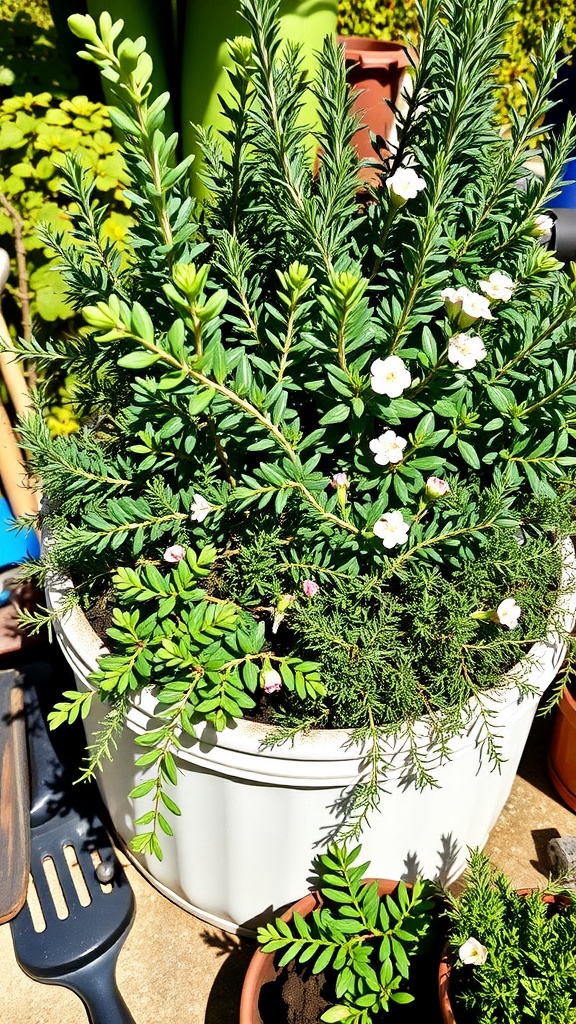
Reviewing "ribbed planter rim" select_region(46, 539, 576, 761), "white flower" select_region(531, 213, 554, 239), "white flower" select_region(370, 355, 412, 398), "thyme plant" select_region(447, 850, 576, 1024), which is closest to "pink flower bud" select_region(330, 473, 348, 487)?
"white flower" select_region(370, 355, 412, 398)

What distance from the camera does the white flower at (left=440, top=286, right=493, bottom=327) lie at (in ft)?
3.15

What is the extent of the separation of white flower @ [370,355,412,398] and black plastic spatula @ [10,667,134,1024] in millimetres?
1298

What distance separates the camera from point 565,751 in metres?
1.83

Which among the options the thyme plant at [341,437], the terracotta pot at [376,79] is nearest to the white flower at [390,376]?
the thyme plant at [341,437]

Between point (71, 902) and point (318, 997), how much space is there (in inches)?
25.6

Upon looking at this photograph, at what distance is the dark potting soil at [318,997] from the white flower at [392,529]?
0.77m

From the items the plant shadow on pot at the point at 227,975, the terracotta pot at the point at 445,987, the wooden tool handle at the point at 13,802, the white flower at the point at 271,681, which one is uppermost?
the white flower at the point at 271,681

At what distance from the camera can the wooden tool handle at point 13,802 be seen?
1.57 meters

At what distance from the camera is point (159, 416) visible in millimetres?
1148

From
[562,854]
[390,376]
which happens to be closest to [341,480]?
[390,376]

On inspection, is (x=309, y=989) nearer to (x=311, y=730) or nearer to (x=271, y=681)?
(x=311, y=730)

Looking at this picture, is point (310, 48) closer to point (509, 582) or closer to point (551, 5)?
point (509, 582)

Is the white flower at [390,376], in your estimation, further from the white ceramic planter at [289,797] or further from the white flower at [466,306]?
the white ceramic planter at [289,797]

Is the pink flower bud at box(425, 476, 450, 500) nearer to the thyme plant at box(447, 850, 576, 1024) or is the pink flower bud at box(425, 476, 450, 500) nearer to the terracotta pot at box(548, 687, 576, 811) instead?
the thyme plant at box(447, 850, 576, 1024)
